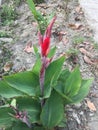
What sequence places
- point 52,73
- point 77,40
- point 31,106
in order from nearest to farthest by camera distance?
point 52,73 < point 31,106 < point 77,40

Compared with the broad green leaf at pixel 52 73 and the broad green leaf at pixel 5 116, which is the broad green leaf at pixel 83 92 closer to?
the broad green leaf at pixel 52 73

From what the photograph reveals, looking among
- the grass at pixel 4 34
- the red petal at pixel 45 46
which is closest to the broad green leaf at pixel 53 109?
the red petal at pixel 45 46

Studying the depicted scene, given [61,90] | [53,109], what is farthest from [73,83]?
[53,109]

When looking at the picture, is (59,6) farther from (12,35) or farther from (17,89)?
(17,89)

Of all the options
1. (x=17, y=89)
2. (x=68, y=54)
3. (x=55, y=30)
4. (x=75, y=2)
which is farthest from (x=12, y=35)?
(x=17, y=89)

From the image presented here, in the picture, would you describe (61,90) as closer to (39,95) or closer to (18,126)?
(39,95)

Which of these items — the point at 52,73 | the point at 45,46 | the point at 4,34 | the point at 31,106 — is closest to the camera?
the point at 45,46

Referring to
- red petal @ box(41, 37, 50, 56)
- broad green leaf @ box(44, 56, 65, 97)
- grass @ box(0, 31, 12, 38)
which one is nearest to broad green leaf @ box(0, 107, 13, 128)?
broad green leaf @ box(44, 56, 65, 97)
